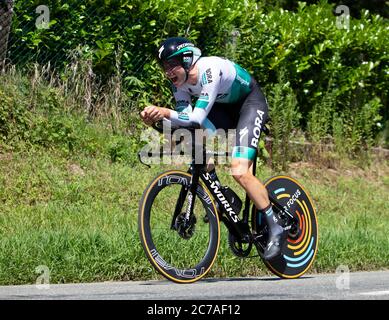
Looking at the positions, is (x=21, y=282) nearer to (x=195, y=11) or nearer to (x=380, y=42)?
(x=195, y=11)

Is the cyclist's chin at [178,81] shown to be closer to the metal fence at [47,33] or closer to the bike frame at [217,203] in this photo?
the bike frame at [217,203]

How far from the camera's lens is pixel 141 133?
13227 mm

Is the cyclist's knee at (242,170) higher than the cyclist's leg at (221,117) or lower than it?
Result: lower

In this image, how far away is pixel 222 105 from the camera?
8234 mm

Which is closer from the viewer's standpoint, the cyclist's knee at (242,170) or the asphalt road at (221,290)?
the asphalt road at (221,290)

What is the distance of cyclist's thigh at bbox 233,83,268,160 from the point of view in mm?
7910

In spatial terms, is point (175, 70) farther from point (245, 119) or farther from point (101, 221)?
point (101, 221)

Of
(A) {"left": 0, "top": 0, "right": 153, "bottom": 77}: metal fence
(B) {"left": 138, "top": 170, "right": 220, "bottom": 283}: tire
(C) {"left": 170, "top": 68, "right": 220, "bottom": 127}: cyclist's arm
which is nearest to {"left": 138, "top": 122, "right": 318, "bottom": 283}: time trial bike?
(B) {"left": 138, "top": 170, "right": 220, "bottom": 283}: tire

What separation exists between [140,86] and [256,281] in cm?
567

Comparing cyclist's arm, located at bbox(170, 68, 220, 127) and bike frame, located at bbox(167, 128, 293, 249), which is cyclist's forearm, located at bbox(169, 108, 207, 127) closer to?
cyclist's arm, located at bbox(170, 68, 220, 127)

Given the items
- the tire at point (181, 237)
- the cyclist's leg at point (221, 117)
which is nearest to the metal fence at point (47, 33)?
the cyclist's leg at point (221, 117)

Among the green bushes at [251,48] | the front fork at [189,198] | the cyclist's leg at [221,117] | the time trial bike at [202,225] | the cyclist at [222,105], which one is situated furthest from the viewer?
the green bushes at [251,48]

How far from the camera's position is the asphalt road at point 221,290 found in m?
6.91

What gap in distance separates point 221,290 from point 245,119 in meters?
1.49
